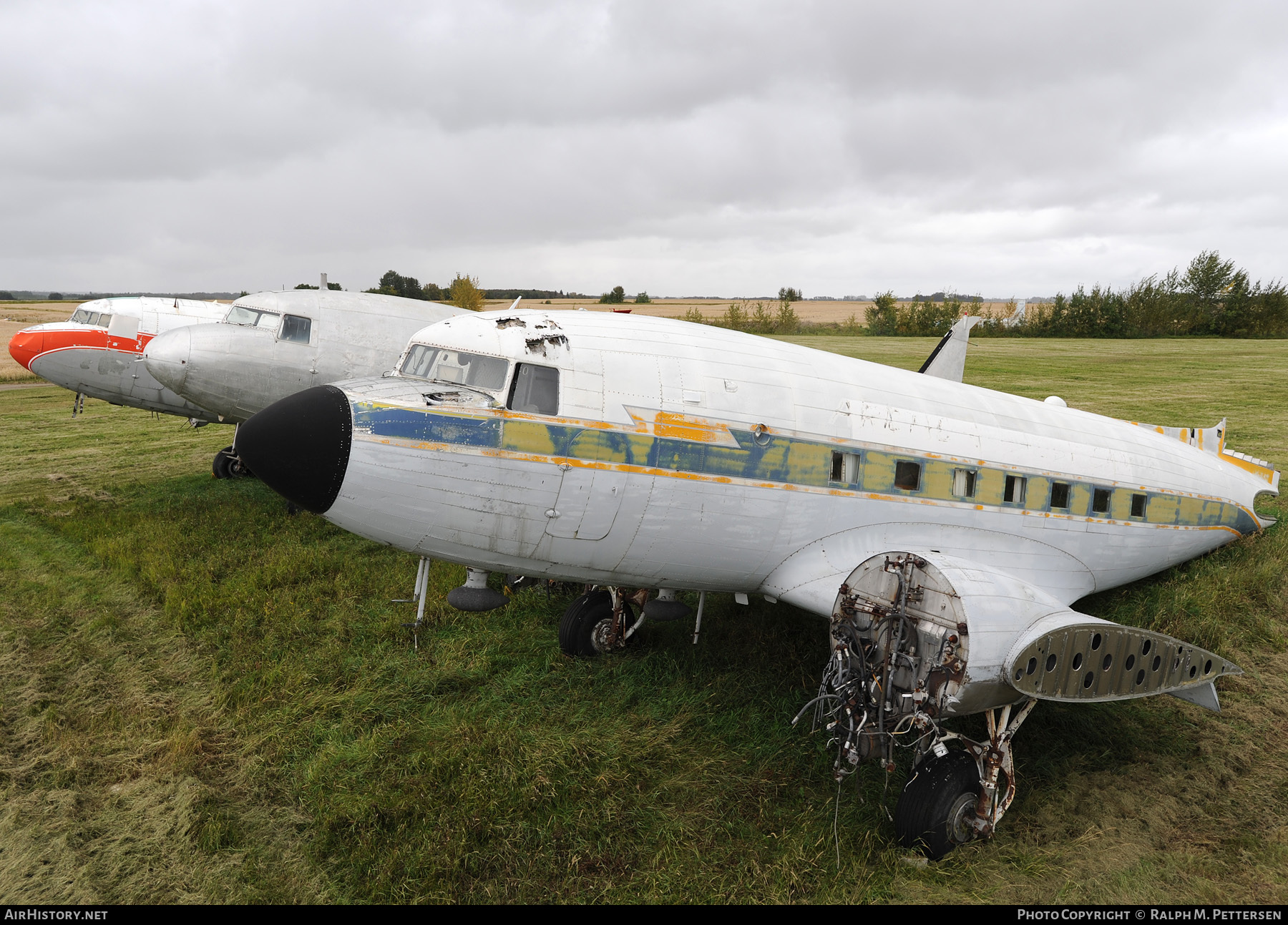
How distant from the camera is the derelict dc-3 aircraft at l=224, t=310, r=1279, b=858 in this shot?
253 inches

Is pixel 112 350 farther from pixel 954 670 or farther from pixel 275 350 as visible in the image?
pixel 954 670

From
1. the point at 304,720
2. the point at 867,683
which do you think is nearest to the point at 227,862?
the point at 304,720

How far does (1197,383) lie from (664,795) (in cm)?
3490

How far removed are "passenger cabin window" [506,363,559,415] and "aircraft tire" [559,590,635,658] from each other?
373 centimetres

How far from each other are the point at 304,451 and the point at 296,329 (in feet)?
28.6

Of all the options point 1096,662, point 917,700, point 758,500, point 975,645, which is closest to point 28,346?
point 758,500

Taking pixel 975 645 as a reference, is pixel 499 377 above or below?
above

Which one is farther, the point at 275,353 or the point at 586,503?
the point at 275,353

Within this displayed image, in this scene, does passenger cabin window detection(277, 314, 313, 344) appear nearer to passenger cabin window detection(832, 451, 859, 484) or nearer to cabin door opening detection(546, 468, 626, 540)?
cabin door opening detection(546, 468, 626, 540)

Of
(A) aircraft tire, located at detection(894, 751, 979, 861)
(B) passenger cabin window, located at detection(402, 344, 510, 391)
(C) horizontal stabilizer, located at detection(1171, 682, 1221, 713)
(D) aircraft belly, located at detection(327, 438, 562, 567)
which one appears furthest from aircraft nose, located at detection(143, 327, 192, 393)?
(C) horizontal stabilizer, located at detection(1171, 682, 1221, 713)

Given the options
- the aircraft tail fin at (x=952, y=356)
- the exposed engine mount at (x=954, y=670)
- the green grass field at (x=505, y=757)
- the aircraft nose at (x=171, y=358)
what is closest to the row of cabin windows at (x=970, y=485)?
the exposed engine mount at (x=954, y=670)

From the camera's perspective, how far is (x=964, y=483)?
27.7ft

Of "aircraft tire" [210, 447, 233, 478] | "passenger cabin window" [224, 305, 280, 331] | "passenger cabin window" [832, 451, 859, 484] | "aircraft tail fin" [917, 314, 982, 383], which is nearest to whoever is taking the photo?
"passenger cabin window" [832, 451, 859, 484]

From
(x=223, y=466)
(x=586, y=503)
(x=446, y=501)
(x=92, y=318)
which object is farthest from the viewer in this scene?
(x=223, y=466)
